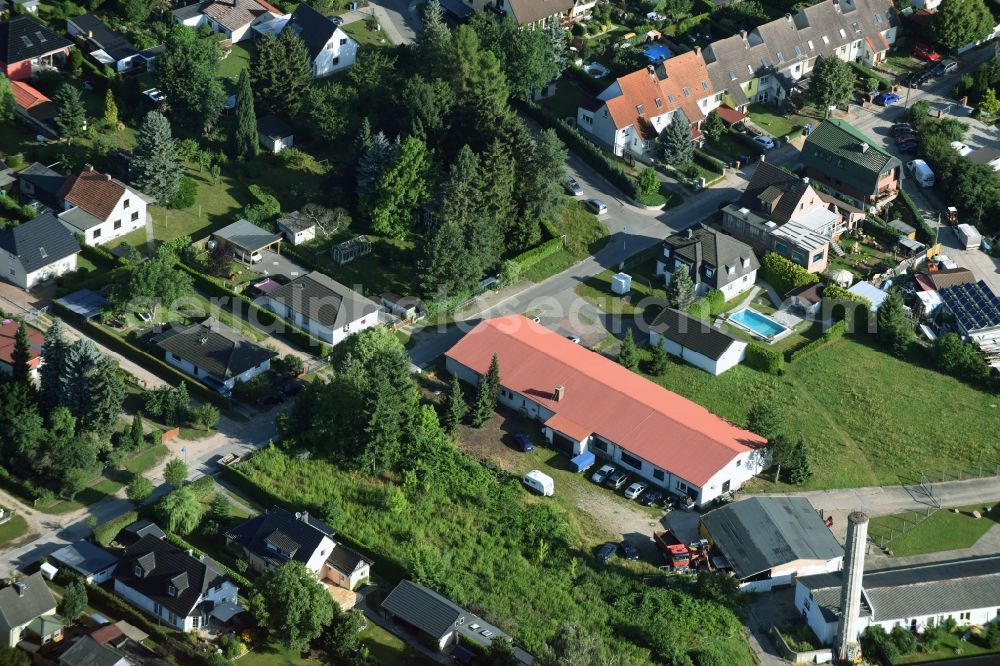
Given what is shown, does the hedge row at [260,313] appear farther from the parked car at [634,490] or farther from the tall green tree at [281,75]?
the parked car at [634,490]

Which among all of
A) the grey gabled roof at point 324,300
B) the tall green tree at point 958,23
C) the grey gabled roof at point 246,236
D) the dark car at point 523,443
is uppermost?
the tall green tree at point 958,23

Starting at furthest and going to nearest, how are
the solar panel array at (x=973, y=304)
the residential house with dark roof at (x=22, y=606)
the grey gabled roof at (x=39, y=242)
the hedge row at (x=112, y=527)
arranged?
the solar panel array at (x=973, y=304) → the grey gabled roof at (x=39, y=242) → the hedge row at (x=112, y=527) → the residential house with dark roof at (x=22, y=606)

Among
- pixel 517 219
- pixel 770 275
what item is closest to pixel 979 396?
pixel 770 275

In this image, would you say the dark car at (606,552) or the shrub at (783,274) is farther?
the shrub at (783,274)

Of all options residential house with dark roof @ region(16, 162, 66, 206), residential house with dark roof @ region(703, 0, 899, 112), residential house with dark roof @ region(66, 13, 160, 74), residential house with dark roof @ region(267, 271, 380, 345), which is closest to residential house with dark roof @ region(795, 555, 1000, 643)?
residential house with dark roof @ region(267, 271, 380, 345)

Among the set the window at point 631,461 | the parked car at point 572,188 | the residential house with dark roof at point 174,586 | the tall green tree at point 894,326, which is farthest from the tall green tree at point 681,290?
the residential house with dark roof at point 174,586

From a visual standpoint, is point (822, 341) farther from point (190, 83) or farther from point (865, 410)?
point (190, 83)
